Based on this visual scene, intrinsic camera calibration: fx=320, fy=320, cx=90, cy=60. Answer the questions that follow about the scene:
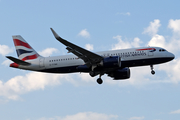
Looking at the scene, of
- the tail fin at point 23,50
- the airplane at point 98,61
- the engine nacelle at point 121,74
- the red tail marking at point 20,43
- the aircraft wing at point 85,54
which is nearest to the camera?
the aircraft wing at point 85,54

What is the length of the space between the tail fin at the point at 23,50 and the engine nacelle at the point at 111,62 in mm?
12610

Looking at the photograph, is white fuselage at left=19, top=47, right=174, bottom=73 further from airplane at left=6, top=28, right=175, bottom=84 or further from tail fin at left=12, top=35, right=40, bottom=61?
tail fin at left=12, top=35, right=40, bottom=61

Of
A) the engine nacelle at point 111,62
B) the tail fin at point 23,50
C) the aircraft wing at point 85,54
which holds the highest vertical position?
the tail fin at point 23,50

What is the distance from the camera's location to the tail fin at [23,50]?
2003 inches

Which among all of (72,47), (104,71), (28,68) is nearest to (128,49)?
(104,71)

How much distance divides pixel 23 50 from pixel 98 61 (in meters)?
14.5

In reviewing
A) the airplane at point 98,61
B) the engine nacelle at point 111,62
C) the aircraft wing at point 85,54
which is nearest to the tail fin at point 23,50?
the airplane at point 98,61

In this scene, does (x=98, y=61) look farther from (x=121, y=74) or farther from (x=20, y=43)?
(x=20, y=43)

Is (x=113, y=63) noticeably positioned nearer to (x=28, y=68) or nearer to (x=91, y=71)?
(x=91, y=71)

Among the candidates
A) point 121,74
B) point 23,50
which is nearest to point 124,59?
point 121,74

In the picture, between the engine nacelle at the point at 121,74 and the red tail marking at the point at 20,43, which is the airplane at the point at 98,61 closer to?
the engine nacelle at the point at 121,74

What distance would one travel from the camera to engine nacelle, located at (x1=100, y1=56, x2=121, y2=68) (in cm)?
4241

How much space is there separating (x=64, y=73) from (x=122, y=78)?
365 inches

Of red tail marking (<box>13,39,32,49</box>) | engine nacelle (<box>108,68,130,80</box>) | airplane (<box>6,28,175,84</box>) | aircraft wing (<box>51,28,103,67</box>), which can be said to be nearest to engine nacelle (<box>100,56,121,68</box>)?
airplane (<box>6,28,175,84</box>)
